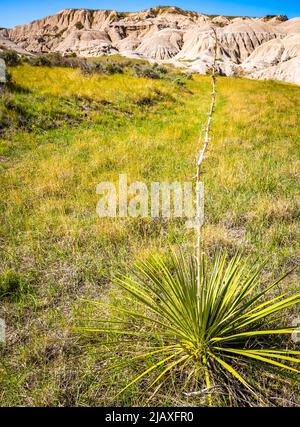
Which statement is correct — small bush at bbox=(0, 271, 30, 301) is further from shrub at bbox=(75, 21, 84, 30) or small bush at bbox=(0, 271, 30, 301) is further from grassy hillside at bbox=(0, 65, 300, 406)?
shrub at bbox=(75, 21, 84, 30)

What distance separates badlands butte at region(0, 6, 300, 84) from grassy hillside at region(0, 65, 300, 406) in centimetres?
2529

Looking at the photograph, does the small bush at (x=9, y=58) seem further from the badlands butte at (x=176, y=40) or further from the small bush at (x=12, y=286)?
the badlands butte at (x=176, y=40)

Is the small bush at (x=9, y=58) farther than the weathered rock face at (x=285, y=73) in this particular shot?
No

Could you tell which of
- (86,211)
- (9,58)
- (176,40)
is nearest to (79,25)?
(176,40)

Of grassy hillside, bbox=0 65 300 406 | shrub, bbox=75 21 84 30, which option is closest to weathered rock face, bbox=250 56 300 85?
grassy hillside, bbox=0 65 300 406

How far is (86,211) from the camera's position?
4.66 meters

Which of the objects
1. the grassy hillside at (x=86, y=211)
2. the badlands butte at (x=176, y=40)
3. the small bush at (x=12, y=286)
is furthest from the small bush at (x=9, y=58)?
the badlands butte at (x=176, y=40)

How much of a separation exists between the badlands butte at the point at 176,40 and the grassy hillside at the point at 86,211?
2529cm

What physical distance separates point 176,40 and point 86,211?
3904 inches

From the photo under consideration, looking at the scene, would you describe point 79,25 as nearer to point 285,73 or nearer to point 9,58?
point 285,73

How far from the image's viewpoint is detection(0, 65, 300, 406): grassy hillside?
2.22m

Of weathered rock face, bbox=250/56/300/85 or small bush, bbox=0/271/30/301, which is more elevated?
weathered rock face, bbox=250/56/300/85

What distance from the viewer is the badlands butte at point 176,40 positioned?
5456cm

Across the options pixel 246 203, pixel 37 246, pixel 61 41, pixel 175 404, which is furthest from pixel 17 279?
pixel 61 41
